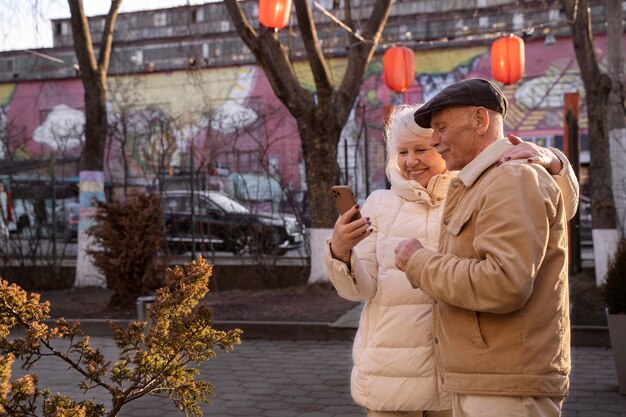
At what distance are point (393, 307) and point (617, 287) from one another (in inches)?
157

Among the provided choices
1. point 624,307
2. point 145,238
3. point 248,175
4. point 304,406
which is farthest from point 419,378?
point 248,175

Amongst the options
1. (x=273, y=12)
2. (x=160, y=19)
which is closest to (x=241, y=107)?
(x=160, y=19)

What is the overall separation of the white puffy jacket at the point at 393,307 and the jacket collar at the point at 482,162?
628 mm

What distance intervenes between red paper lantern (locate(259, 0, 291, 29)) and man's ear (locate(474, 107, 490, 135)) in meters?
8.74

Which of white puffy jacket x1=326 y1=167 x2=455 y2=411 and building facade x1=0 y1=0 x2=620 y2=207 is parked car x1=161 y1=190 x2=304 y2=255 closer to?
building facade x1=0 y1=0 x2=620 y2=207

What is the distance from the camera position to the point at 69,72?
32.2m

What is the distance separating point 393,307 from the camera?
10.2 feet

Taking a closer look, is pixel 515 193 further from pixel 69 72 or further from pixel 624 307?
pixel 69 72

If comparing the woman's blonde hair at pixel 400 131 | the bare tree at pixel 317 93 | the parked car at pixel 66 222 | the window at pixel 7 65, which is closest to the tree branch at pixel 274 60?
the bare tree at pixel 317 93

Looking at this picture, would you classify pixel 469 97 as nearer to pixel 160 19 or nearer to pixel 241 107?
pixel 241 107

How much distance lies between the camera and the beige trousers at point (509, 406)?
Result: 92.5 inches

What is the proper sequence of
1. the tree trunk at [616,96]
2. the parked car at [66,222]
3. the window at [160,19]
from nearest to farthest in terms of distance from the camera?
the tree trunk at [616,96] < the parked car at [66,222] < the window at [160,19]

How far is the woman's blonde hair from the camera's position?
10.8 ft

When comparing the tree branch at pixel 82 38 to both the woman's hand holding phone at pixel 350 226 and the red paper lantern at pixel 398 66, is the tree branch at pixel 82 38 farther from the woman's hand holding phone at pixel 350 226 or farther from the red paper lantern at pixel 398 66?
the woman's hand holding phone at pixel 350 226
